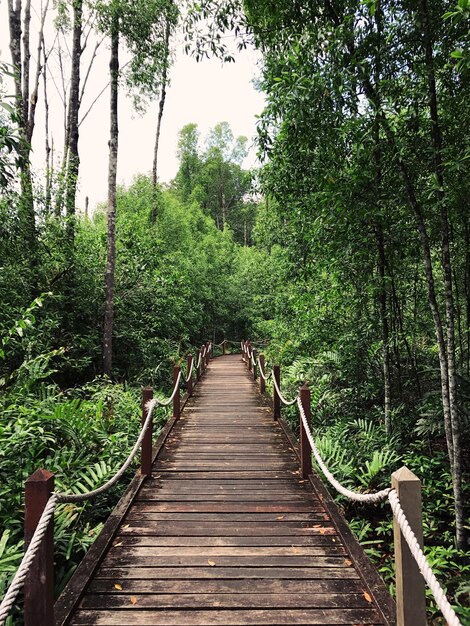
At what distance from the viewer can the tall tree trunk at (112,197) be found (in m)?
9.33

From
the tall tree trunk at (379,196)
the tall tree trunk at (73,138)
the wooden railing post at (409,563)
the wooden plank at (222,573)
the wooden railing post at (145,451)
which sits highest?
the tall tree trunk at (73,138)

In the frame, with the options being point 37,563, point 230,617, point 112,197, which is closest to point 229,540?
point 230,617

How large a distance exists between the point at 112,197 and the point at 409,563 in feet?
32.3

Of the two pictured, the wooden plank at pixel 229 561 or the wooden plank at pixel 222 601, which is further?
the wooden plank at pixel 229 561

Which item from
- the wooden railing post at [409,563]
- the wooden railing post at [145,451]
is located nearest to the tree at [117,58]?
the wooden railing post at [145,451]

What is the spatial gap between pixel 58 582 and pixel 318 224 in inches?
183

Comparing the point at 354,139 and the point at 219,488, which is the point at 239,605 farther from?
the point at 354,139

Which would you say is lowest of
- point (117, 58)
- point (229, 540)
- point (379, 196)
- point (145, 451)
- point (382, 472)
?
point (382, 472)

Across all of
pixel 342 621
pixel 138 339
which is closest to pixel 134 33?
pixel 138 339

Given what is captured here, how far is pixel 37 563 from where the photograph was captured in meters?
1.79

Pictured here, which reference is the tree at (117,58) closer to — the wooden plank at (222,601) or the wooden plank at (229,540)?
the wooden plank at (229,540)

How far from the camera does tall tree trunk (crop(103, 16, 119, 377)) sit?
9.33 meters

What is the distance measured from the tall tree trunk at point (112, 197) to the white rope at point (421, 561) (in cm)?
853

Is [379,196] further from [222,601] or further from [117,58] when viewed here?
[117,58]
